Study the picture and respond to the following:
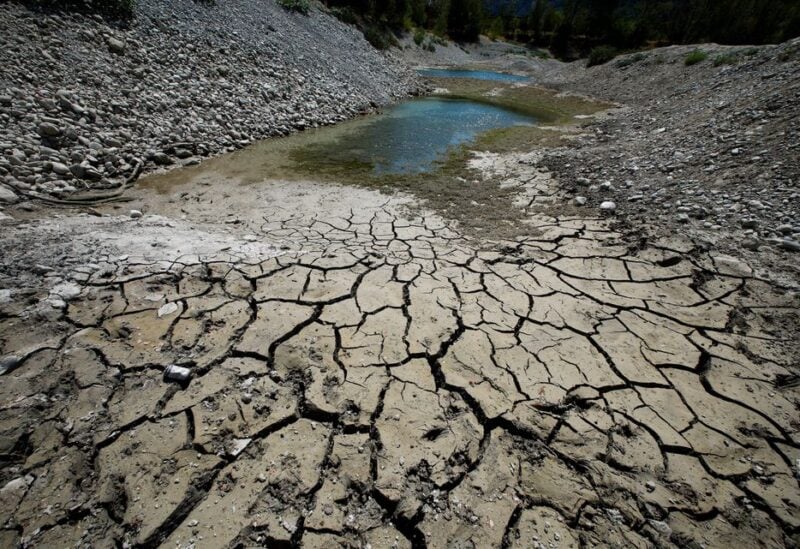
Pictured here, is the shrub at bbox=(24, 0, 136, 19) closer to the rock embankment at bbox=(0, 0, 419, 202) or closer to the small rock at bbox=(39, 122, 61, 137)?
the rock embankment at bbox=(0, 0, 419, 202)

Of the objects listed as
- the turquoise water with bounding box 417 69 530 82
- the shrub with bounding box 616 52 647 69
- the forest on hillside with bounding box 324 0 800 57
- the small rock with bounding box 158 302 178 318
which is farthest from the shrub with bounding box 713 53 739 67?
the small rock with bounding box 158 302 178 318

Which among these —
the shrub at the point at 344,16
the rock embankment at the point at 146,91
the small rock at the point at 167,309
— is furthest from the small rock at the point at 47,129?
the shrub at the point at 344,16

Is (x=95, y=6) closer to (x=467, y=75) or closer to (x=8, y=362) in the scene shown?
(x=8, y=362)

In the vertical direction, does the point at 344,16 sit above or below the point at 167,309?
above

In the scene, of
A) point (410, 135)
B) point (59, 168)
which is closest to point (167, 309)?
point (59, 168)

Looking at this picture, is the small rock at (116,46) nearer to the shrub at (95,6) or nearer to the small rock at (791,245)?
the shrub at (95,6)

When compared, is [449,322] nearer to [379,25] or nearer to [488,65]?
[379,25]
